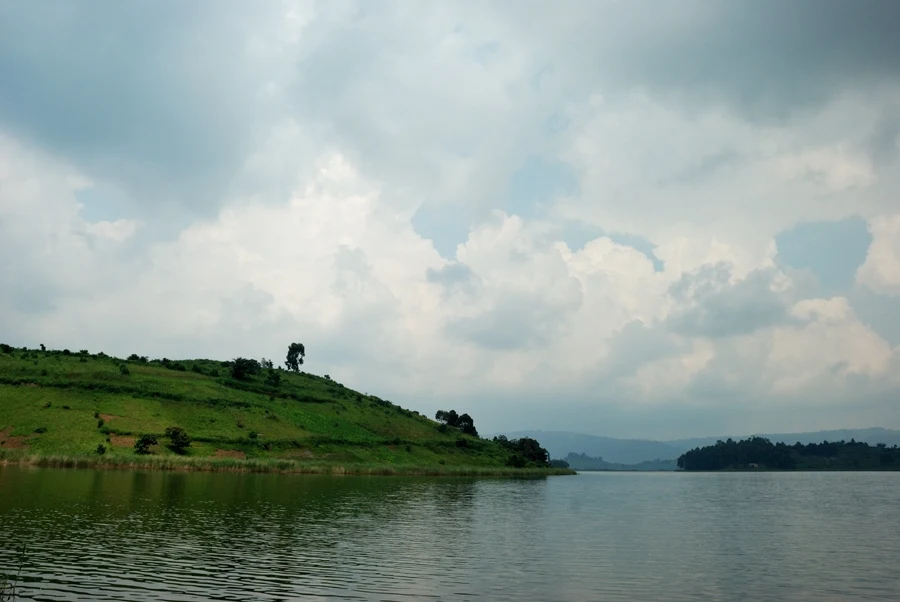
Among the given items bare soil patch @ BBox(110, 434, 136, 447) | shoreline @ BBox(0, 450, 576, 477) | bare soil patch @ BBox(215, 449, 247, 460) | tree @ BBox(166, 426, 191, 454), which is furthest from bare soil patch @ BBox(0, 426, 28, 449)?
bare soil patch @ BBox(215, 449, 247, 460)

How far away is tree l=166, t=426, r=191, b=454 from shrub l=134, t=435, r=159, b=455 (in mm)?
4453

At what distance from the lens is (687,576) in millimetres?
38969

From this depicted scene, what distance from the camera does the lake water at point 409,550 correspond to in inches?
1302

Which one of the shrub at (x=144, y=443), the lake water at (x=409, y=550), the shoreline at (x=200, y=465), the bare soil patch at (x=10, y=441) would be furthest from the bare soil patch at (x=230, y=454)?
the lake water at (x=409, y=550)

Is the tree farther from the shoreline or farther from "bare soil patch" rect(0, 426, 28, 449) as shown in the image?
"bare soil patch" rect(0, 426, 28, 449)

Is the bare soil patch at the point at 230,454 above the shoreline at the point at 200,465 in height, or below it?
above

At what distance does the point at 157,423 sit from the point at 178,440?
1513cm

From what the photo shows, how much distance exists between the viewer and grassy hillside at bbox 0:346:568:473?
13362cm

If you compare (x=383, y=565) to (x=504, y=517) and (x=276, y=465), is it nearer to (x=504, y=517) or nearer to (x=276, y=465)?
(x=504, y=517)

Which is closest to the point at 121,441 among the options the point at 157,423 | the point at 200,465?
the point at 157,423

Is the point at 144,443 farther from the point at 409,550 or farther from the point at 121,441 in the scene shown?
the point at 409,550

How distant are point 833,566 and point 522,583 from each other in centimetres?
2200

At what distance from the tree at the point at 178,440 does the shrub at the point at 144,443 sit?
14.6 feet

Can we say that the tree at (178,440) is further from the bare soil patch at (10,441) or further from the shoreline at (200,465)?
the bare soil patch at (10,441)
